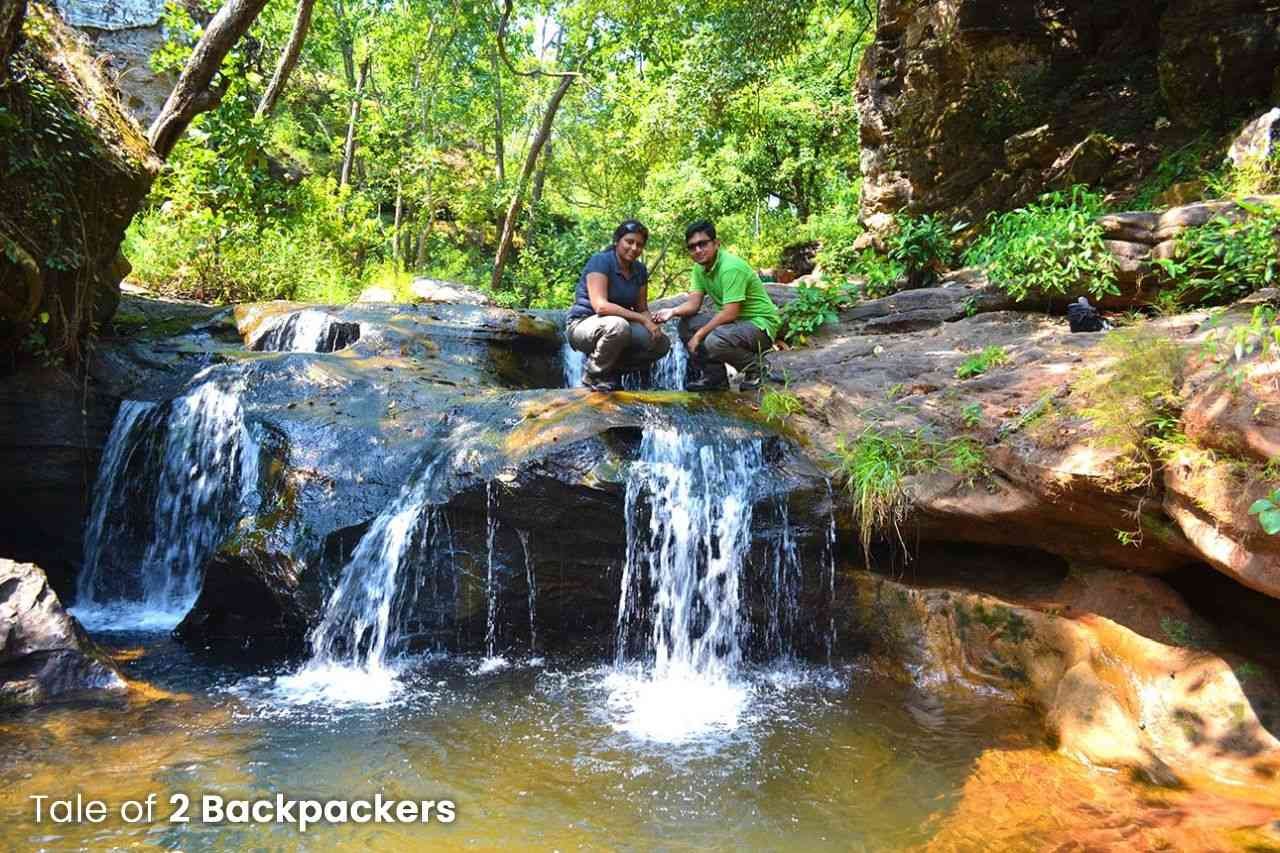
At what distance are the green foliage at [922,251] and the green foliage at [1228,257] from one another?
2.87 metres

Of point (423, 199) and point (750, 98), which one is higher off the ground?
point (750, 98)

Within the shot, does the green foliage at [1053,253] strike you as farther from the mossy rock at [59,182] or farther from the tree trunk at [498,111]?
the tree trunk at [498,111]

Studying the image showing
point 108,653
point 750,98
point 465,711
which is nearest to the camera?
point 465,711

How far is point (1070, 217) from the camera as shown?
24.1 feet

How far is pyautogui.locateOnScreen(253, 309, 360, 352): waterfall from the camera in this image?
353 inches

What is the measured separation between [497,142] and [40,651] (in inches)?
625

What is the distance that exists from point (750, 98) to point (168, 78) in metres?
12.3

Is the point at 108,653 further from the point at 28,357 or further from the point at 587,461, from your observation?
the point at 587,461

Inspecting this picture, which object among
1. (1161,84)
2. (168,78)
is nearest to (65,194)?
(1161,84)

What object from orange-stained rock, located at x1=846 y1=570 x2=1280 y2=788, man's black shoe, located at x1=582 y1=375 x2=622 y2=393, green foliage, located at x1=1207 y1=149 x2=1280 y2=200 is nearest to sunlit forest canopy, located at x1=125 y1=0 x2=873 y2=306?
man's black shoe, located at x1=582 y1=375 x2=622 y2=393

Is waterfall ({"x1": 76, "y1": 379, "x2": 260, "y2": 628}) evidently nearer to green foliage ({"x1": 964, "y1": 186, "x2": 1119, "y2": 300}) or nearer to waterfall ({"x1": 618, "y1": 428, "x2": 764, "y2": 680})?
waterfall ({"x1": 618, "y1": 428, "x2": 764, "y2": 680})

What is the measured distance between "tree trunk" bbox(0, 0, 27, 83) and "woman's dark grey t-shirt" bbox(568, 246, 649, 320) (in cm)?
401

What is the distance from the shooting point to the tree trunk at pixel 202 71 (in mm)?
7465

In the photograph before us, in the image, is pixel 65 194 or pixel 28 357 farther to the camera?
pixel 28 357
